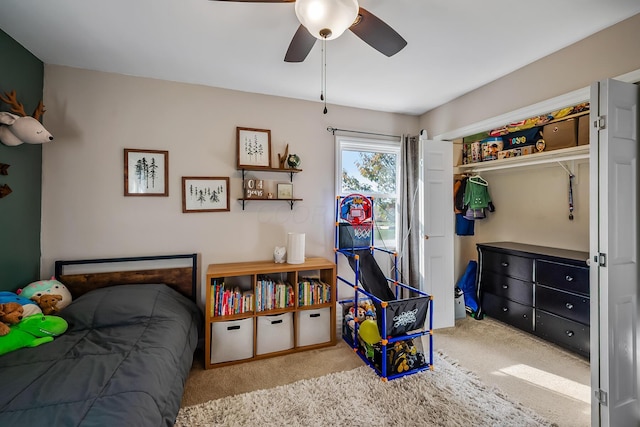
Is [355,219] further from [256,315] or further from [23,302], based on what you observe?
[23,302]

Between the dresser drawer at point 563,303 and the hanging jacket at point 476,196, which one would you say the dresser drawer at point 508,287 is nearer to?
the dresser drawer at point 563,303

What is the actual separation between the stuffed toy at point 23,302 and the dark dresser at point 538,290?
4280 mm

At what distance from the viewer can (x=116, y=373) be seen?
1.43 meters

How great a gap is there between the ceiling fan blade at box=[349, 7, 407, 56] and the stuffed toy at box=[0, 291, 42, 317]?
2.60m

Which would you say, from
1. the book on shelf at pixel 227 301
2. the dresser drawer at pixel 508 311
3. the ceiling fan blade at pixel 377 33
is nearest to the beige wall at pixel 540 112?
the dresser drawer at pixel 508 311

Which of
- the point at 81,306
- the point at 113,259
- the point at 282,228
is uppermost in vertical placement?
the point at 282,228

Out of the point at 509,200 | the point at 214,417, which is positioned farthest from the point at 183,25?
the point at 509,200

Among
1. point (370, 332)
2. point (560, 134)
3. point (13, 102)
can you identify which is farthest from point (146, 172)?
point (560, 134)

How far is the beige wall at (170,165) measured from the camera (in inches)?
93.4

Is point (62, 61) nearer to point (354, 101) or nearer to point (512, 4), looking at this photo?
point (354, 101)

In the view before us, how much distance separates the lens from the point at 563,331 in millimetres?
2709

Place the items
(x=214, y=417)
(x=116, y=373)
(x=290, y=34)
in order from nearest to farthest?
(x=116, y=373)
(x=214, y=417)
(x=290, y=34)

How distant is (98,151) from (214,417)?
2.31 m

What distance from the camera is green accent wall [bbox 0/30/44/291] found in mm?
1955
